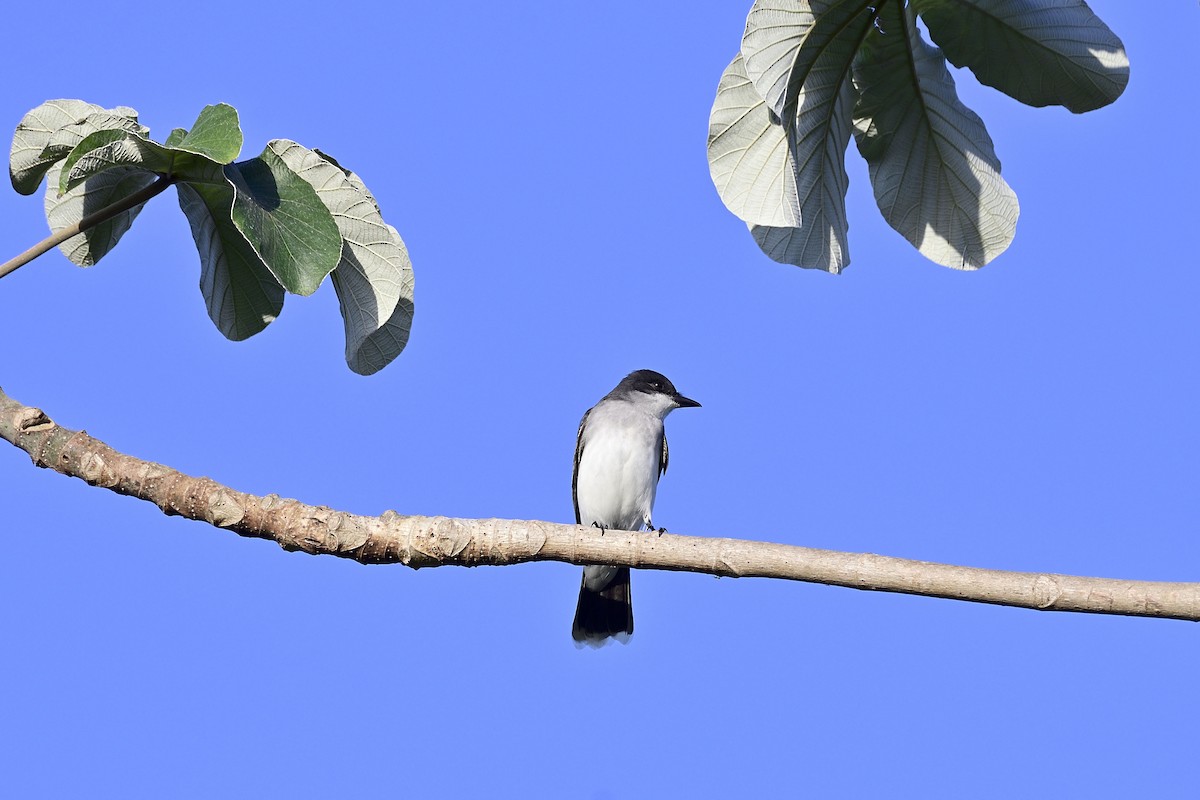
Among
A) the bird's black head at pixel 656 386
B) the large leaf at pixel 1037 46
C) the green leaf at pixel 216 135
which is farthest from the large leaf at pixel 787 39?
the bird's black head at pixel 656 386

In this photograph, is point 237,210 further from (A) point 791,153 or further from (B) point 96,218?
(A) point 791,153

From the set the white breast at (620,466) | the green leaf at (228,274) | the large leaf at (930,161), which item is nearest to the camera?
the large leaf at (930,161)

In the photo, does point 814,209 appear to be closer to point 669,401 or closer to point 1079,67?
point 1079,67

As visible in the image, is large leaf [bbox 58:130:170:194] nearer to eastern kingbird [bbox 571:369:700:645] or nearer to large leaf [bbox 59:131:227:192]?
large leaf [bbox 59:131:227:192]

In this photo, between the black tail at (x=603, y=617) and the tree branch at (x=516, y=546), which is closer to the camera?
the tree branch at (x=516, y=546)

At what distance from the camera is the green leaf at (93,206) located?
443 cm

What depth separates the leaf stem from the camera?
3979mm

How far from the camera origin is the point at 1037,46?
4.35 meters

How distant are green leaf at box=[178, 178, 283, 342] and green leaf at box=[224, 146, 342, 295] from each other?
0.48 meters

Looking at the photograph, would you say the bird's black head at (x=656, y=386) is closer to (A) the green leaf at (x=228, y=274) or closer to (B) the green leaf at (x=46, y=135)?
(A) the green leaf at (x=228, y=274)

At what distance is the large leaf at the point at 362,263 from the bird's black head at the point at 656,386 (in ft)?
16.0

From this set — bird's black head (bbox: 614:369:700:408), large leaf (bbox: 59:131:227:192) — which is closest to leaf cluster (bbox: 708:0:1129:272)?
large leaf (bbox: 59:131:227:192)

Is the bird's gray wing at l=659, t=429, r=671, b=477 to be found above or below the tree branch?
above

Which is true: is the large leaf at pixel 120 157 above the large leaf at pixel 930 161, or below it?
below
